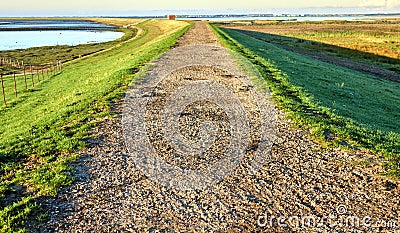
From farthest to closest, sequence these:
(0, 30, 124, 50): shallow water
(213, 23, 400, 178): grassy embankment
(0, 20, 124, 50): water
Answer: (0, 20, 124, 50): water → (0, 30, 124, 50): shallow water → (213, 23, 400, 178): grassy embankment

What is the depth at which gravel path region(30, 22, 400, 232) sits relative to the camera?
5.75 meters

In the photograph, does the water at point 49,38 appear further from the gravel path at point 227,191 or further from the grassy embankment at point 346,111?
the gravel path at point 227,191

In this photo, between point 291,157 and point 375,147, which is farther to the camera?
point 375,147

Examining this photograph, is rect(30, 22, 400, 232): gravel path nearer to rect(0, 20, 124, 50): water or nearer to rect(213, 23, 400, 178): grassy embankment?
rect(213, 23, 400, 178): grassy embankment

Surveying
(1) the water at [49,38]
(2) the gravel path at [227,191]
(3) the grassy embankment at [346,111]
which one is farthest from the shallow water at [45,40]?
(2) the gravel path at [227,191]

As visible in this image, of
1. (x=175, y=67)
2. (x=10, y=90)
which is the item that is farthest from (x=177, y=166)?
(x=10, y=90)

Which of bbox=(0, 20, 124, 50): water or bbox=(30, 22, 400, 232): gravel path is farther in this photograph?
bbox=(0, 20, 124, 50): water

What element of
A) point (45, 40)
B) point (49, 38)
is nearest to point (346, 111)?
point (45, 40)

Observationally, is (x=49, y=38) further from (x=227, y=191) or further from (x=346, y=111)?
(x=227, y=191)

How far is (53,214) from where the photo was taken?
5.90 m

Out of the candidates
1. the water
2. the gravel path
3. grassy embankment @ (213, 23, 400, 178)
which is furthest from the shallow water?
the gravel path

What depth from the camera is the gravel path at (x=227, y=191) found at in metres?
5.75

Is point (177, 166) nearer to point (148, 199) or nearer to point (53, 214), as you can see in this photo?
point (148, 199)

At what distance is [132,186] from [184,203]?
111 cm
